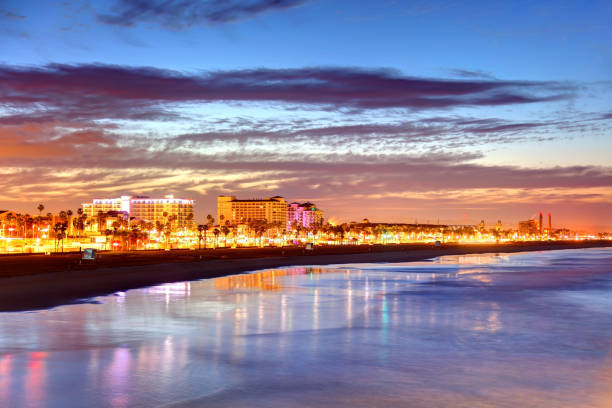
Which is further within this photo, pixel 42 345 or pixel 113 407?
pixel 42 345

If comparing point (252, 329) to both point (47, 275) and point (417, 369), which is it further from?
point (47, 275)

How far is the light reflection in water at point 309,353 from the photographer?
46.6 feet

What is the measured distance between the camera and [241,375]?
53.2 ft

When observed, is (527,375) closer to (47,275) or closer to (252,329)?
(252,329)

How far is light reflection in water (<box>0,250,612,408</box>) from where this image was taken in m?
14.2

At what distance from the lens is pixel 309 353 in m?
19.4

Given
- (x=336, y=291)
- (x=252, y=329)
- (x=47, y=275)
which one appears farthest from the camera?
(x=47, y=275)

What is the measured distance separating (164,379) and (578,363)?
11658mm

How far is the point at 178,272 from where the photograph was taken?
2394 inches

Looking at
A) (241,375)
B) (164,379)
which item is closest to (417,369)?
(241,375)

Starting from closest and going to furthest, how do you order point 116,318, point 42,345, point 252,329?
point 42,345 < point 252,329 < point 116,318

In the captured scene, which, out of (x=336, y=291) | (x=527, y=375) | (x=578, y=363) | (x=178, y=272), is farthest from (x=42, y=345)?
(x=178, y=272)

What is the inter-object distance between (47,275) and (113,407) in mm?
35275

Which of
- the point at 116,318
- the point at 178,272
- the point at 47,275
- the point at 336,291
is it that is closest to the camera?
the point at 116,318
